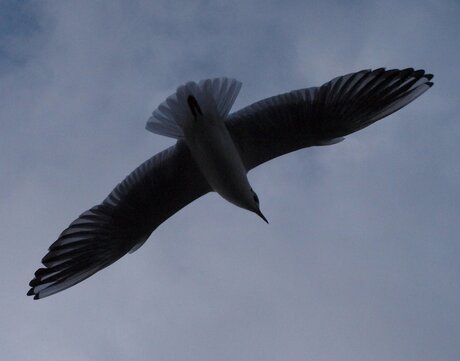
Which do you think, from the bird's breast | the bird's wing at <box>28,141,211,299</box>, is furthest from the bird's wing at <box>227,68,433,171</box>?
the bird's wing at <box>28,141,211,299</box>

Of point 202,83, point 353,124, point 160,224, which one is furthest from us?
point 160,224

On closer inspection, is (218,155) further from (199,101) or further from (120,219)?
(120,219)

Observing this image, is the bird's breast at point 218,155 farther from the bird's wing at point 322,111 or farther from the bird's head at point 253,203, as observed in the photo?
the bird's wing at point 322,111

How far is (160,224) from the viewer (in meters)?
7.27

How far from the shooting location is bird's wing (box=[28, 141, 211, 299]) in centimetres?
685

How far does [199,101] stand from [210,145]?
0.40 metres

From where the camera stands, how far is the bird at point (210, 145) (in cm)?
640

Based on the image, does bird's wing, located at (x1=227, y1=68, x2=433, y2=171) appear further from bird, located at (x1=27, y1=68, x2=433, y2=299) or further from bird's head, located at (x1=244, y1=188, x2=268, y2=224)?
bird's head, located at (x1=244, y1=188, x2=268, y2=224)

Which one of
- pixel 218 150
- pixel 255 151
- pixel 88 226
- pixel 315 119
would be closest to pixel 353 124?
pixel 315 119

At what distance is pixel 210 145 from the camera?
251 inches

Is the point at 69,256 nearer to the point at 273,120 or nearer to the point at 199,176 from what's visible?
the point at 199,176

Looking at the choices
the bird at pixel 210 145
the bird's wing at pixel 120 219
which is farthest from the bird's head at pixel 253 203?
the bird's wing at pixel 120 219

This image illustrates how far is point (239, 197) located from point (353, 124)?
Answer: 4.25ft

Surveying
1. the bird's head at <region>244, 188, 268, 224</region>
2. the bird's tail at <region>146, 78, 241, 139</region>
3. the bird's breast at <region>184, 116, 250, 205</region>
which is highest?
the bird's tail at <region>146, 78, 241, 139</region>
